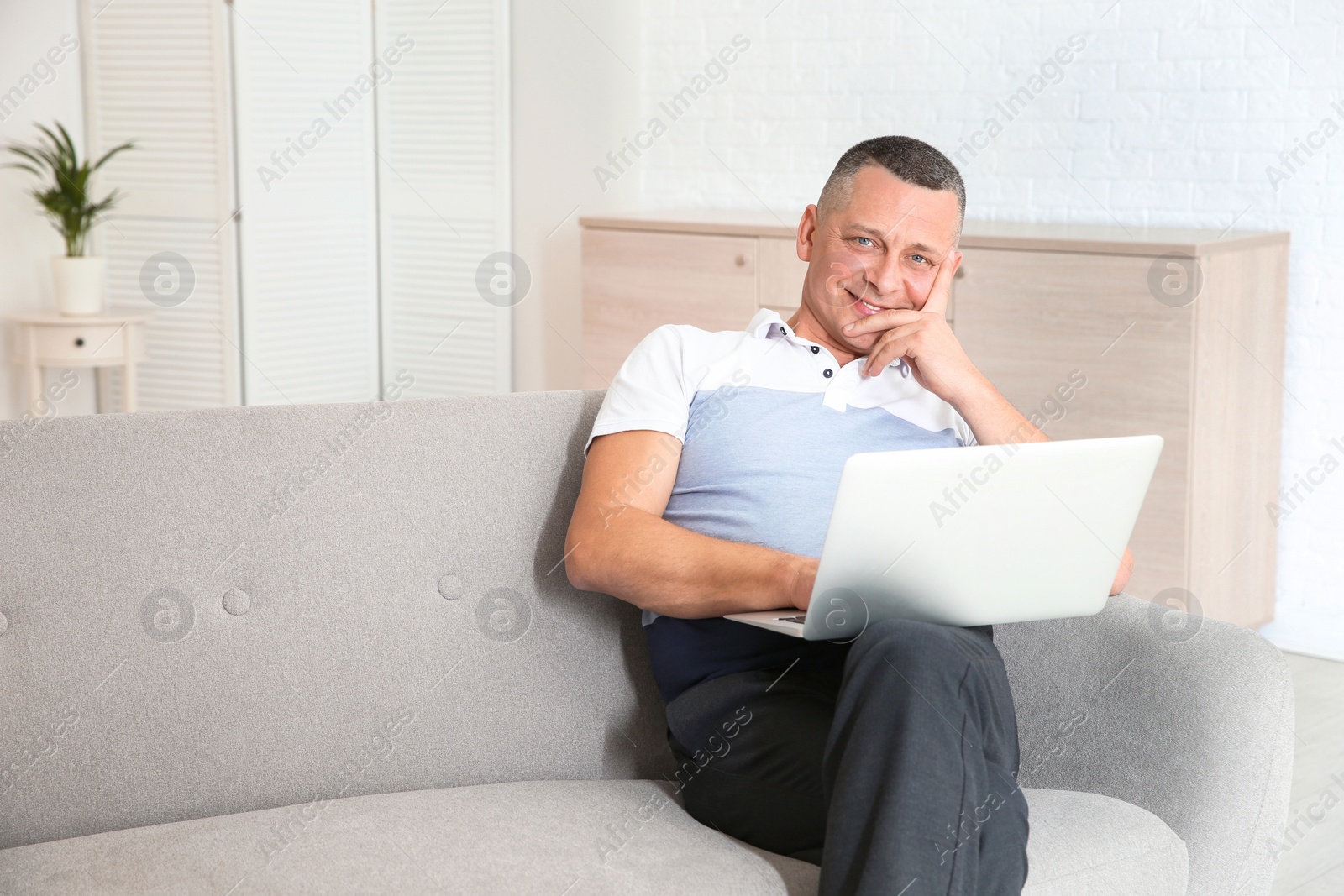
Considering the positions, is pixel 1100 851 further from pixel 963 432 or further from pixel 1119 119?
pixel 1119 119

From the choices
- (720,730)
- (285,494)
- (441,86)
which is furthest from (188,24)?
(720,730)

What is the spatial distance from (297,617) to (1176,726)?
3.33 ft

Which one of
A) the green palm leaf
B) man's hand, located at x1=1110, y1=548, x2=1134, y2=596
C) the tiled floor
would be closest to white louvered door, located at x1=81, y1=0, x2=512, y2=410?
the green palm leaf

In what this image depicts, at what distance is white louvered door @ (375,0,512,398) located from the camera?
4914 millimetres

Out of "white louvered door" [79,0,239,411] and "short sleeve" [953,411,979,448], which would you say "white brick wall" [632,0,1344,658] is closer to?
"white louvered door" [79,0,239,411]

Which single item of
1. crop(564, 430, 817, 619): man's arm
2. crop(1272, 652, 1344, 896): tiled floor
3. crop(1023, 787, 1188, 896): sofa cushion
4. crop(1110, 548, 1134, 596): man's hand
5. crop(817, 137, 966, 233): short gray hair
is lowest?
crop(1272, 652, 1344, 896): tiled floor

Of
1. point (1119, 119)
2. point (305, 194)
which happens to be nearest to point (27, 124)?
point (305, 194)

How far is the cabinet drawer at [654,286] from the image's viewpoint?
155 inches

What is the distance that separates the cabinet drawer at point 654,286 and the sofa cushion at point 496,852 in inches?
96.8

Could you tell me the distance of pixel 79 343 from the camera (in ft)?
14.7

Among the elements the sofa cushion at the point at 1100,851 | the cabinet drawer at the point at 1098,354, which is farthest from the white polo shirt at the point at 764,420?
the cabinet drawer at the point at 1098,354

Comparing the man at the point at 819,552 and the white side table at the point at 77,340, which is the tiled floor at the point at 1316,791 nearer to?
the man at the point at 819,552

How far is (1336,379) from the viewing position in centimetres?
345

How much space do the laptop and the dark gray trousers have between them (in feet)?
0.17
